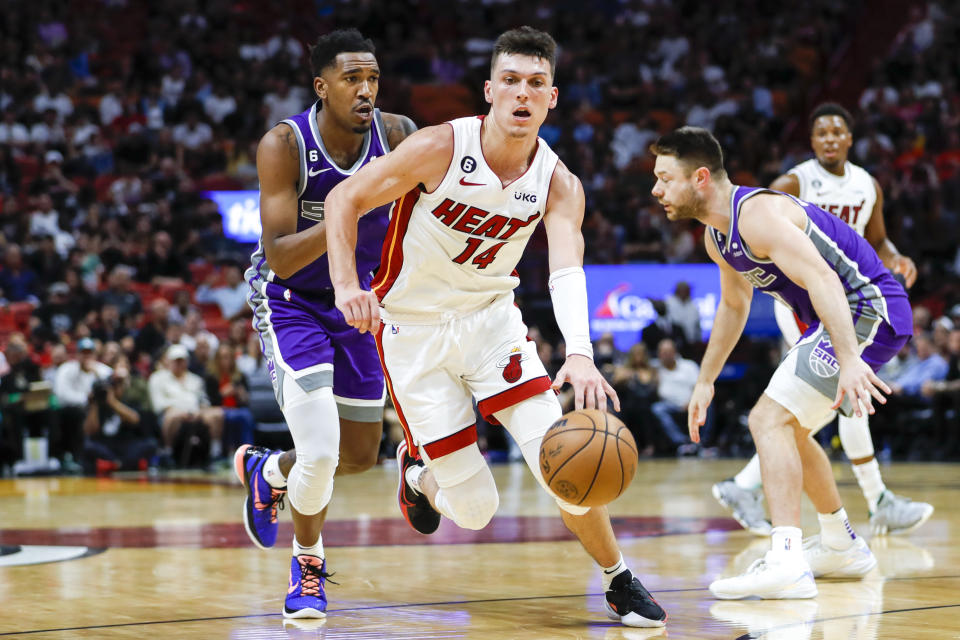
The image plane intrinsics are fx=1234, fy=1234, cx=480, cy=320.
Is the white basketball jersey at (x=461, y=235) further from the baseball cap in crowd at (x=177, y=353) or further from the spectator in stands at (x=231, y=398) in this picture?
the spectator in stands at (x=231, y=398)

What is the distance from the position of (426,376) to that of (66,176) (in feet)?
44.6

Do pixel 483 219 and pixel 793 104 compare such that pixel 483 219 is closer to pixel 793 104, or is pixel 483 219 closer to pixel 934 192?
pixel 934 192

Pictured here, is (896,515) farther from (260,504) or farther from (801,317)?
(260,504)

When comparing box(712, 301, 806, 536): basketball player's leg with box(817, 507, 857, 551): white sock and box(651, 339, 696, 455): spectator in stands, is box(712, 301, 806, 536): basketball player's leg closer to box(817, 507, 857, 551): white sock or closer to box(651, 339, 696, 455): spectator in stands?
box(817, 507, 857, 551): white sock

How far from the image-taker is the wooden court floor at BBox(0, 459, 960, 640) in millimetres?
4328

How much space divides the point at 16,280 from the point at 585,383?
12285 millimetres

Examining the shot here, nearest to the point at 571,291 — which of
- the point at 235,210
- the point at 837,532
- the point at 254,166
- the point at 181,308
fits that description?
the point at 837,532

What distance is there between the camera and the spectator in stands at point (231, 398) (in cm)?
1350

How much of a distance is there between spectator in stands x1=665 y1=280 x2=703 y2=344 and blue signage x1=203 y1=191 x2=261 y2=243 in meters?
5.72

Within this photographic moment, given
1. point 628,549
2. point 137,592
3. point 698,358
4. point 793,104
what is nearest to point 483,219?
point 137,592

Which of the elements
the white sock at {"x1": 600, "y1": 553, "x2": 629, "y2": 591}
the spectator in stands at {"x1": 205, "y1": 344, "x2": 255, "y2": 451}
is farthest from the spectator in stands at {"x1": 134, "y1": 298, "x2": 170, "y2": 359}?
the white sock at {"x1": 600, "y1": 553, "x2": 629, "y2": 591}

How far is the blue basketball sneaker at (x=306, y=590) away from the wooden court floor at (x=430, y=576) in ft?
0.25

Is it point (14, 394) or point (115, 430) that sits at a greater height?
point (14, 394)

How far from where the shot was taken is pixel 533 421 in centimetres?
448
